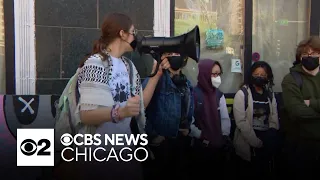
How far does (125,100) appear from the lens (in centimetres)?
225

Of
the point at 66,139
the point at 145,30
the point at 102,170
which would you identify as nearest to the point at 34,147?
the point at 66,139

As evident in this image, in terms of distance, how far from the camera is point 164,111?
2947 millimetres

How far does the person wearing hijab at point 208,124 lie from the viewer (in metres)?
3.63

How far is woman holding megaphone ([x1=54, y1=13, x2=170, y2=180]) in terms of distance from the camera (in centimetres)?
212

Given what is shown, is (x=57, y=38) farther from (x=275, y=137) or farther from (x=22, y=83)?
(x=275, y=137)

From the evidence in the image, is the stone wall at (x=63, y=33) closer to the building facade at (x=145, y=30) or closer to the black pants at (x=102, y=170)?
the building facade at (x=145, y=30)

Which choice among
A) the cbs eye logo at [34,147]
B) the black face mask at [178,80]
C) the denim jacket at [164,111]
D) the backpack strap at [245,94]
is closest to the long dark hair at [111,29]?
the denim jacket at [164,111]

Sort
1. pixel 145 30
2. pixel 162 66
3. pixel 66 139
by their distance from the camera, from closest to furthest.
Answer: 1. pixel 66 139
2. pixel 162 66
3. pixel 145 30

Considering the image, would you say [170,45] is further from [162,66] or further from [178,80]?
[178,80]

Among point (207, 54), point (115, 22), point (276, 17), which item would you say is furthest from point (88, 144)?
point (276, 17)

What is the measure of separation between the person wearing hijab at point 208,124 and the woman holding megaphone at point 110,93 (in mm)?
1299

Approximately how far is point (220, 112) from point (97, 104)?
6.46ft

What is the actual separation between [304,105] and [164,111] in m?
1.20

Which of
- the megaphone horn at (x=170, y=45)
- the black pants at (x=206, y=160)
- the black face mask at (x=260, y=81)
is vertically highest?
the megaphone horn at (x=170, y=45)
